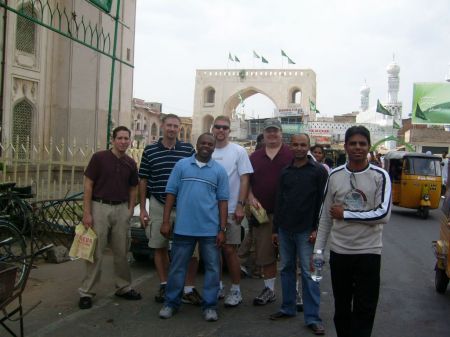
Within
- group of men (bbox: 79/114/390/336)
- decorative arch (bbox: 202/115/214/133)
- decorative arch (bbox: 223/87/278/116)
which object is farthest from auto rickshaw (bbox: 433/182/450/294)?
decorative arch (bbox: 202/115/214/133)

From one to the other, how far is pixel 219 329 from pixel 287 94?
166ft

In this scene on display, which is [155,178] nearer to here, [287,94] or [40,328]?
[40,328]

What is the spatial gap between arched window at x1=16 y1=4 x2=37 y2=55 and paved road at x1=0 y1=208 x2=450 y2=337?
7.11 metres

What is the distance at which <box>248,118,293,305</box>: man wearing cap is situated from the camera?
16.6 feet

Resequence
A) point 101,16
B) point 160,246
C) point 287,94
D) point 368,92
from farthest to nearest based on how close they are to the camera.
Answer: point 368,92
point 287,94
point 101,16
point 160,246

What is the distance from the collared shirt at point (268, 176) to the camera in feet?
16.6

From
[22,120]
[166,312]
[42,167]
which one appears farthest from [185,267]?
[22,120]

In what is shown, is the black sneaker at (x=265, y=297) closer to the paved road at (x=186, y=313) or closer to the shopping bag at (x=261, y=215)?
the paved road at (x=186, y=313)

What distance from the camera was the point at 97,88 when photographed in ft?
40.7

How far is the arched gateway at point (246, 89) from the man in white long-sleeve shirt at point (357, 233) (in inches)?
1811

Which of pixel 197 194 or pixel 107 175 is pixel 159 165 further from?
pixel 197 194

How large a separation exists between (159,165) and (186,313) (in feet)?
4.91

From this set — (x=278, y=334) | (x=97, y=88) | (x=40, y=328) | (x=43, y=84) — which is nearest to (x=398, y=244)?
(x=278, y=334)

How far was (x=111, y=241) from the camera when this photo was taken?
16.7 ft
